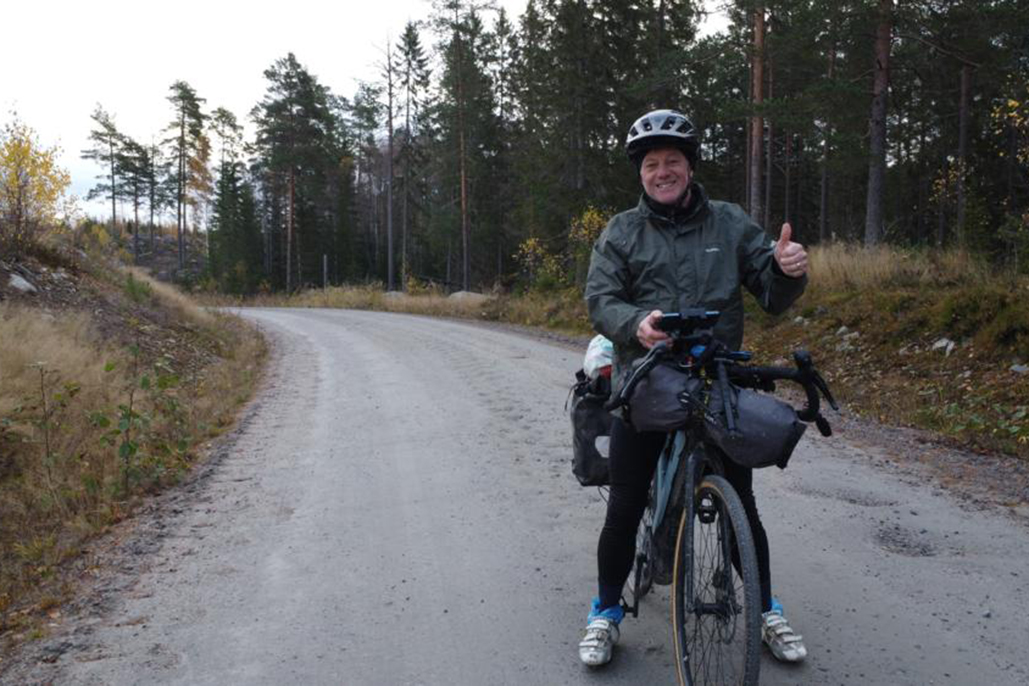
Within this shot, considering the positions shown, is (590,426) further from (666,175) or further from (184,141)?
(184,141)

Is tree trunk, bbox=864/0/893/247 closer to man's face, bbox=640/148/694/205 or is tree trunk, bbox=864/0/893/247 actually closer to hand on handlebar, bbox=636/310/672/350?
man's face, bbox=640/148/694/205

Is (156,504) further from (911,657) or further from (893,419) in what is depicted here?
(893,419)

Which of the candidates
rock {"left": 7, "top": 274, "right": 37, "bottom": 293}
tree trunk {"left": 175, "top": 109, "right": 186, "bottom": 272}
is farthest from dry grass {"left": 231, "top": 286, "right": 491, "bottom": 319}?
tree trunk {"left": 175, "top": 109, "right": 186, "bottom": 272}

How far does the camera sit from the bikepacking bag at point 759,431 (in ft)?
7.01

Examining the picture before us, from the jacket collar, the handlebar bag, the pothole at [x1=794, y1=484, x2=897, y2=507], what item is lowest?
the pothole at [x1=794, y1=484, x2=897, y2=507]

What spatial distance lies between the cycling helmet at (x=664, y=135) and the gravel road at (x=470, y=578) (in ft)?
6.82

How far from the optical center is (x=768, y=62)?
1620cm

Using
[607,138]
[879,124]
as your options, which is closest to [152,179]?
[607,138]

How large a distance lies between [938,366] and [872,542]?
519cm

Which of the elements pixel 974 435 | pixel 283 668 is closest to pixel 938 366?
pixel 974 435

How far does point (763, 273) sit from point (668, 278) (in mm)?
361

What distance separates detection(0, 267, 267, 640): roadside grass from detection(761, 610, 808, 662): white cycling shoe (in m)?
3.25

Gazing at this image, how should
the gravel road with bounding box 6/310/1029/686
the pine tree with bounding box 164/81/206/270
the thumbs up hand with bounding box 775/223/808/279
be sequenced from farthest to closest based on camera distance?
the pine tree with bounding box 164/81/206/270 < the gravel road with bounding box 6/310/1029/686 < the thumbs up hand with bounding box 775/223/808/279

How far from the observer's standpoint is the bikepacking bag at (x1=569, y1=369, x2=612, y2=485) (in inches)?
118
